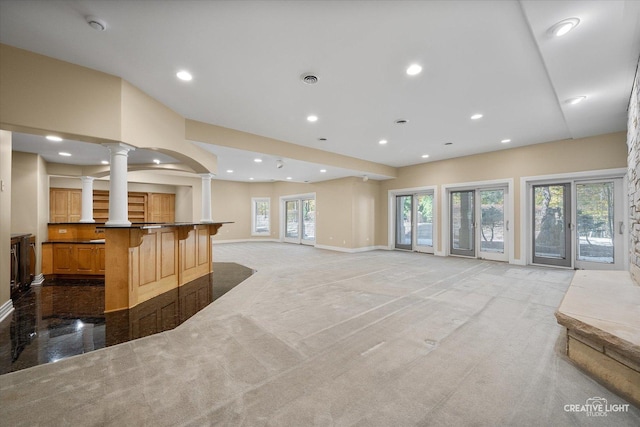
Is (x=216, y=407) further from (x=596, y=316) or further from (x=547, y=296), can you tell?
(x=547, y=296)

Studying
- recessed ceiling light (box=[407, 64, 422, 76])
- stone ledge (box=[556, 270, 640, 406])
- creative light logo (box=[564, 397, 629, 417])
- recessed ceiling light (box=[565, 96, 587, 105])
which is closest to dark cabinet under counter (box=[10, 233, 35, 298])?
recessed ceiling light (box=[407, 64, 422, 76])

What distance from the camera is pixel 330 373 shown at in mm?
1996

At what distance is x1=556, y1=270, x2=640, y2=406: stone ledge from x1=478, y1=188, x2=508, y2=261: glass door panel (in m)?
4.37

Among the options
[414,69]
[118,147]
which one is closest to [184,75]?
[118,147]

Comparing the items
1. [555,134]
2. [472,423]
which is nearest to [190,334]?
[472,423]

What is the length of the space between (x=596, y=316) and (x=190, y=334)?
368cm

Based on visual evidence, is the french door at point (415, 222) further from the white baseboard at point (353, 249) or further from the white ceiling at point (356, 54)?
the white ceiling at point (356, 54)

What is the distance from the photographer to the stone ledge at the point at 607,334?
178cm

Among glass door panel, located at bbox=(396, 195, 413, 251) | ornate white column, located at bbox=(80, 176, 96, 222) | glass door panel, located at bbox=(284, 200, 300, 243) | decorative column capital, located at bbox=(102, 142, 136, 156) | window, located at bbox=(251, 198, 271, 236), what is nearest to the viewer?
decorative column capital, located at bbox=(102, 142, 136, 156)

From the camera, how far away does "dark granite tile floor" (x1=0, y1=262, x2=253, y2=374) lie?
2.41m

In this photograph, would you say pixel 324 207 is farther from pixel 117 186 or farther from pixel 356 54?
pixel 356 54

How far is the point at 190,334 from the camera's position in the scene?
2705 millimetres

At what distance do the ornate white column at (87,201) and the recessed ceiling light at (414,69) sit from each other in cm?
733

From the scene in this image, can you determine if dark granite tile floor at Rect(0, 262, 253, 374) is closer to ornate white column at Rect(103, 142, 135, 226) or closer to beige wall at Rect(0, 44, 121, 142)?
ornate white column at Rect(103, 142, 135, 226)
